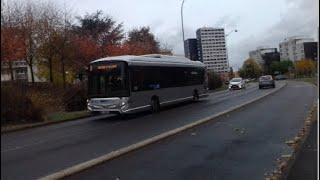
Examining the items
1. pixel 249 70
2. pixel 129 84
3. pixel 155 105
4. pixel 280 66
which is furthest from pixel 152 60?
pixel 280 66

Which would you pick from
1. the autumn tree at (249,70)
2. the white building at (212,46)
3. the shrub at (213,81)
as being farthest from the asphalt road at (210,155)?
the autumn tree at (249,70)

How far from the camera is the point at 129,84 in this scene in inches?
1083

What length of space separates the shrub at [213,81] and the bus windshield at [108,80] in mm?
48227

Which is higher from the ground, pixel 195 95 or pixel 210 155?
pixel 195 95

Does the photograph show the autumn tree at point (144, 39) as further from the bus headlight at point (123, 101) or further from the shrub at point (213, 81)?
the bus headlight at point (123, 101)

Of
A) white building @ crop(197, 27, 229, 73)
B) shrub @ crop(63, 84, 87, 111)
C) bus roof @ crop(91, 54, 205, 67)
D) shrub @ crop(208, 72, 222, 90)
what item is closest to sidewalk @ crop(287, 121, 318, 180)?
bus roof @ crop(91, 54, 205, 67)

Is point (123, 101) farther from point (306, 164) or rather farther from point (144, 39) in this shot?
point (144, 39)

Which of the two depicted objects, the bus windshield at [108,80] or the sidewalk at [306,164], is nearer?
the sidewalk at [306,164]

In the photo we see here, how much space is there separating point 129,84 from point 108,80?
1.13 m

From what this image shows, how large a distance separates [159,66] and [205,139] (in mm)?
16090

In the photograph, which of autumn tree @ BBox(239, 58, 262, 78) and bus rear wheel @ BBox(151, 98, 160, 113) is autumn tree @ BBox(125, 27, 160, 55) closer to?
bus rear wheel @ BBox(151, 98, 160, 113)

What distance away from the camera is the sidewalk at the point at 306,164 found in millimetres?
8906

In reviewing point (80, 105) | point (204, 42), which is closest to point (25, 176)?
point (80, 105)

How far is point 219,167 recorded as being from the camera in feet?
36.2
